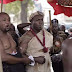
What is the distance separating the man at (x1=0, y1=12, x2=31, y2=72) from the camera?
2402 millimetres

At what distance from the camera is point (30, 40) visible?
2.93 metres

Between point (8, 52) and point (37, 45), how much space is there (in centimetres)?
59

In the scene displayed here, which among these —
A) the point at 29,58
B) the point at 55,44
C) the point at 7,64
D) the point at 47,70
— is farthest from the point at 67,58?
the point at 55,44

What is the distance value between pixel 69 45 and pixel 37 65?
68.4 inches

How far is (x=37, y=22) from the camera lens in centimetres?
297

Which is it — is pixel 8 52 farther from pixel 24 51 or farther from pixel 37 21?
pixel 37 21

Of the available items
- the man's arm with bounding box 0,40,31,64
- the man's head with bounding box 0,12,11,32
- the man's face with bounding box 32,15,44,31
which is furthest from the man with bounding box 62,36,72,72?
the man's face with bounding box 32,15,44,31

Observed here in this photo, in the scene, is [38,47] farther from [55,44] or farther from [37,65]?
[55,44]

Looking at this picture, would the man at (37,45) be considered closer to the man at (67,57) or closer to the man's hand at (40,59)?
the man's hand at (40,59)

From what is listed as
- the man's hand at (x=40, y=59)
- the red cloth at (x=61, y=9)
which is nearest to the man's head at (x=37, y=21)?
the man's hand at (x=40, y=59)

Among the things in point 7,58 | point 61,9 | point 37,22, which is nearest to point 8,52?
point 7,58

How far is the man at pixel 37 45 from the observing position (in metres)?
2.89

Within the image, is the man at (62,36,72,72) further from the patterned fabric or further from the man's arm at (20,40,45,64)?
the man's arm at (20,40,45,64)

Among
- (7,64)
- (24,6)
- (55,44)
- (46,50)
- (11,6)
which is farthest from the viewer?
(11,6)
